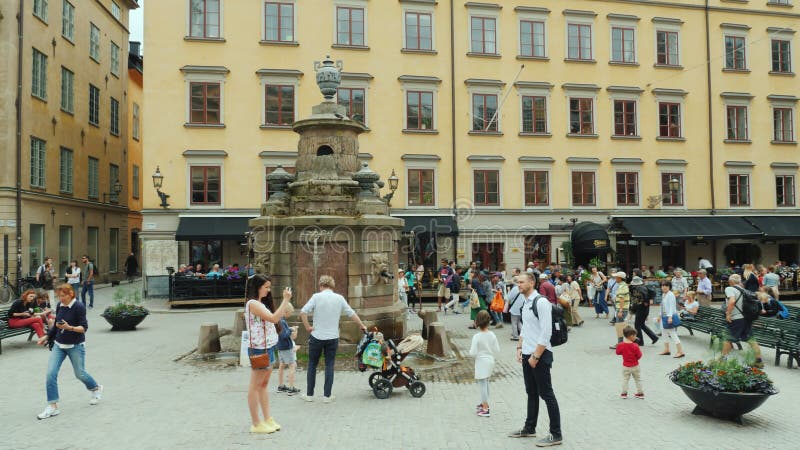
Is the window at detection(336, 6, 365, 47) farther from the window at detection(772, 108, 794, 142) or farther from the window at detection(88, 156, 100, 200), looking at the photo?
the window at detection(772, 108, 794, 142)

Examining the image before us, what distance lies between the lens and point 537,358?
6.62 metres

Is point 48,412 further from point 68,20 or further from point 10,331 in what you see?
point 68,20

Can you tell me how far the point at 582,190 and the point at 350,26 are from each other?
45.3ft

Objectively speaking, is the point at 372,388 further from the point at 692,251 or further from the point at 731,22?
the point at 731,22

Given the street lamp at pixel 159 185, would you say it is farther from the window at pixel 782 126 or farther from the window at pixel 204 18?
the window at pixel 782 126

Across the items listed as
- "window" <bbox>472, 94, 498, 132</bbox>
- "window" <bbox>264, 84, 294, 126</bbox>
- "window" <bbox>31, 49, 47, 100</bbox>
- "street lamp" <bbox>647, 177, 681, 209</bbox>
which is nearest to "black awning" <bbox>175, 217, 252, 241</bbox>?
"window" <bbox>264, 84, 294, 126</bbox>

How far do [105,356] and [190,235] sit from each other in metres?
13.3

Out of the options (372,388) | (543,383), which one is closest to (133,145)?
(372,388)

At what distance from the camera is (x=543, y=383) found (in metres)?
6.66

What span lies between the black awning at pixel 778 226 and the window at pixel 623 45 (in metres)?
10.3

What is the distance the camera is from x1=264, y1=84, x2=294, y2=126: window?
27562 mm

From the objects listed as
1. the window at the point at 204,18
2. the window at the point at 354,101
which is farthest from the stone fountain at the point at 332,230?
the window at the point at 204,18

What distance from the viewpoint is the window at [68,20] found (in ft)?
97.1

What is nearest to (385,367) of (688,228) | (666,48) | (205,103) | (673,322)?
(673,322)
